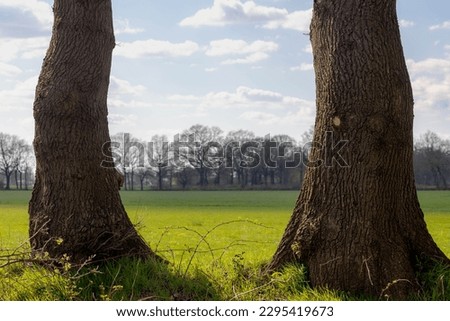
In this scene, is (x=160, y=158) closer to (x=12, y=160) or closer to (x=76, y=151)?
(x=12, y=160)

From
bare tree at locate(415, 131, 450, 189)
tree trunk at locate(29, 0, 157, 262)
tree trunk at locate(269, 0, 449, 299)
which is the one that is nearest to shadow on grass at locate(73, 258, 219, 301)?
tree trunk at locate(29, 0, 157, 262)

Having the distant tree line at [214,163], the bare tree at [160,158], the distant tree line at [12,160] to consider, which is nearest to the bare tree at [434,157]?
the distant tree line at [214,163]

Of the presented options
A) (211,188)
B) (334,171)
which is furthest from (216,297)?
(211,188)

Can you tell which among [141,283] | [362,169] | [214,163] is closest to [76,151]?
[141,283]

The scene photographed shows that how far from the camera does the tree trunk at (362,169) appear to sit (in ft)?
22.0

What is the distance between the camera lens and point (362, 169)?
22.2ft

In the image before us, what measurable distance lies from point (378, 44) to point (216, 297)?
3.80 m

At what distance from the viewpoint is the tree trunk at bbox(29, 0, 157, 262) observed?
312 inches

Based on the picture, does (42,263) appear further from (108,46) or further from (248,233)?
(248,233)

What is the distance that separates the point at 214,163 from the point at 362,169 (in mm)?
63116

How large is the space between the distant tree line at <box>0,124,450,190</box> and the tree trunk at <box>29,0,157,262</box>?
146ft

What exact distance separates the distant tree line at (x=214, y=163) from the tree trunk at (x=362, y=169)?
45.8 meters

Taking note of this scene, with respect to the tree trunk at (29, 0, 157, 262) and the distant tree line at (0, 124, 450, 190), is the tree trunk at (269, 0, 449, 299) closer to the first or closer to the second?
the tree trunk at (29, 0, 157, 262)

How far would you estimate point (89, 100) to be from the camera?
817cm
